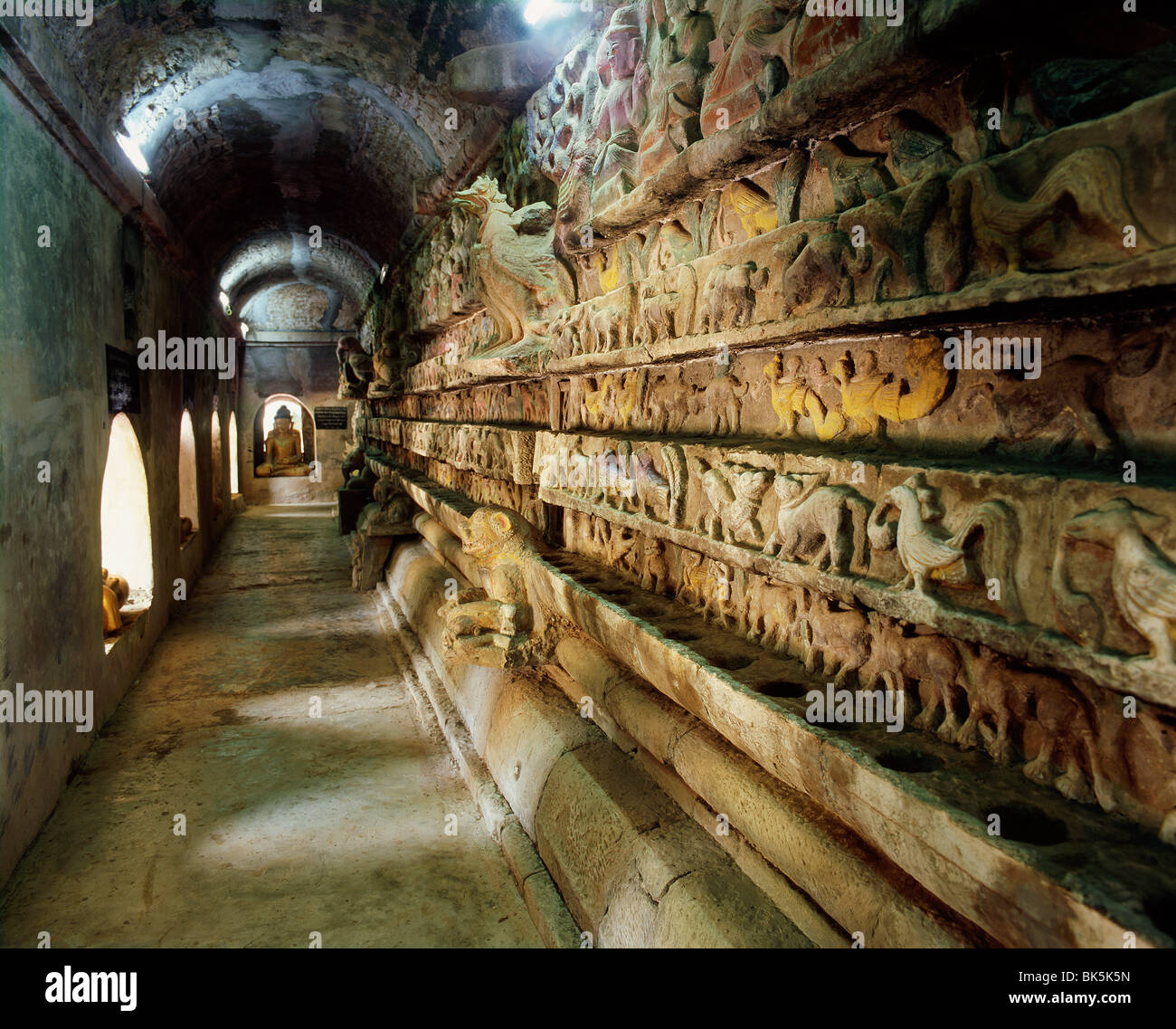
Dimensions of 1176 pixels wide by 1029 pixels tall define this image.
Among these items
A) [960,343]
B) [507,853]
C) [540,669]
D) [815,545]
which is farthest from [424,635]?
[960,343]

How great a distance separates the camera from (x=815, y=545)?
2.36m

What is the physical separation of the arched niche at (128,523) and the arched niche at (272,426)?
1352 centimetres

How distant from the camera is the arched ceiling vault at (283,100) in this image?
5984 mm

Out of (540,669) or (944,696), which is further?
(540,669)

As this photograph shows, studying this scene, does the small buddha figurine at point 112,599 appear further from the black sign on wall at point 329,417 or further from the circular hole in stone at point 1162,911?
the black sign on wall at point 329,417

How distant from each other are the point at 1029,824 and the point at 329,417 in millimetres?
22234

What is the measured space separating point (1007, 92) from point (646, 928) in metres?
2.80

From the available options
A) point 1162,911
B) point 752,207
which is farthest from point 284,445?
point 1162,911

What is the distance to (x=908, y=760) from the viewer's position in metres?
1.91

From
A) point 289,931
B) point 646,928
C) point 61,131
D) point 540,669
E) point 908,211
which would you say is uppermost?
point 61,131

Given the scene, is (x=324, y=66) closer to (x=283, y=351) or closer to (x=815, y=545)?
(x=815, y=545)
